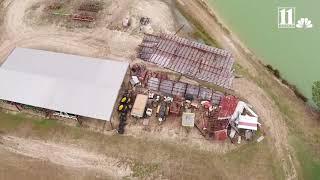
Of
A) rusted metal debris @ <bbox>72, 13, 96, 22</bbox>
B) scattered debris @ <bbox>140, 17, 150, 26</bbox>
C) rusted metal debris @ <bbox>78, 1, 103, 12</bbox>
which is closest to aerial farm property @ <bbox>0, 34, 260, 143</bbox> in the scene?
scattered debris @ <bbox>140, 17, 150, 26</bbox>

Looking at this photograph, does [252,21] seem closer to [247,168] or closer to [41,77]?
[247,168]

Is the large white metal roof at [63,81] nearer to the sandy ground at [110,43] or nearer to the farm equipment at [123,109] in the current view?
the farm equipment at [123,109]

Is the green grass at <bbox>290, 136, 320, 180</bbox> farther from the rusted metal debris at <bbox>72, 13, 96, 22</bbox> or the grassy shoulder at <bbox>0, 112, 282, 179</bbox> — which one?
the rusted metal debris at <bbox>72, 13, 96, 22</bbox>

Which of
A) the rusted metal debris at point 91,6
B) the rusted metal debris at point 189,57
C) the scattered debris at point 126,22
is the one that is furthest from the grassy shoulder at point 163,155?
the rusted metal debris at point 91,6

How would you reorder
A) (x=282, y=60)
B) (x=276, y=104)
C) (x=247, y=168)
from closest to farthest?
(x=247, y=168), (x=276, y=104), (x=282, y=60)

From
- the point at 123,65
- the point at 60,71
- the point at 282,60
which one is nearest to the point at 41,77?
the point at 60,71
